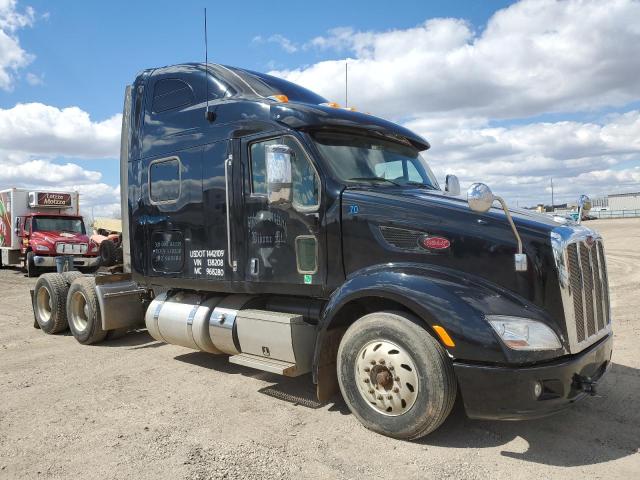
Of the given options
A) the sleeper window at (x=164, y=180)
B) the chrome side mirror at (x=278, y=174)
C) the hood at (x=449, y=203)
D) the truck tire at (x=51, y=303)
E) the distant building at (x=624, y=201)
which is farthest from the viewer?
the distant building at (x=624, y=201)

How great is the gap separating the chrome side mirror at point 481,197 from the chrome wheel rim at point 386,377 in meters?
1.17

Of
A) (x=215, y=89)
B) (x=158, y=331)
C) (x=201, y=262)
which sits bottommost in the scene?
(x=158, y=331)

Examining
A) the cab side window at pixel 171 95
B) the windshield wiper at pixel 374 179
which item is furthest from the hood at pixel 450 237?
the cab side window at pixel 171 95

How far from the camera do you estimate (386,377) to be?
405 cm

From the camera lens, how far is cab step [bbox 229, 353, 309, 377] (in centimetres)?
471

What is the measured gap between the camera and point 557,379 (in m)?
3.57

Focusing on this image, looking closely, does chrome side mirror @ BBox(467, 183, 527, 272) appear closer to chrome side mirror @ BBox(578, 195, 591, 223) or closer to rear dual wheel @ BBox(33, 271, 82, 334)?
chrome side mirror @ BBox(578, 195, 591, 223)

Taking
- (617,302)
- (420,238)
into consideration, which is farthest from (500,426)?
(617,302)

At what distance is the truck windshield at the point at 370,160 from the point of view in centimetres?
479

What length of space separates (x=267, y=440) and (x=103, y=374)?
2818 millimetres

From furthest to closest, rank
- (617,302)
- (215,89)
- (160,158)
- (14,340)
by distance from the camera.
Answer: (617,302), (14,340), (160,158), (215,89)

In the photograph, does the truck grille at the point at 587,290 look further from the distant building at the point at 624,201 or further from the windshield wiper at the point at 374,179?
the distant building at the point at 624,201

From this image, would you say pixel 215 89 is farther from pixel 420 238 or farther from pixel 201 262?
pixel 420 238

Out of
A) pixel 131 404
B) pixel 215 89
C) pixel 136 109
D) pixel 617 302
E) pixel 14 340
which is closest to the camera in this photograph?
pixel 131 404
